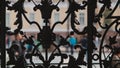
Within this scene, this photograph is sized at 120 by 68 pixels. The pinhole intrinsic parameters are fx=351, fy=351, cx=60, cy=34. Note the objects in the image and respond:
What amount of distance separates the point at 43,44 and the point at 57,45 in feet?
0.30

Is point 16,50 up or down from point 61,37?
down

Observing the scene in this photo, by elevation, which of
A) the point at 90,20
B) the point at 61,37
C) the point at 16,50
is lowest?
Answer: the point at 16,50

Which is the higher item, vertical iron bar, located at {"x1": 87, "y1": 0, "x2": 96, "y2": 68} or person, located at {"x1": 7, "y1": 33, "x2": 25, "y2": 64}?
vertical iron bar, located at {"x1": 87, "y1": 0, "x2": 96, "y2": 68}

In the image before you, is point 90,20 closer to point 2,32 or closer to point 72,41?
point 72,41

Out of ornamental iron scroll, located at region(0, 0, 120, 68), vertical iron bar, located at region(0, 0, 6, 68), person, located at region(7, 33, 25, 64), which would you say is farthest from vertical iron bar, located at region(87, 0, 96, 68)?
vertical iron bar, located at region(0, 0, 6, 68)

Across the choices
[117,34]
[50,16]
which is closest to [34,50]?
[50,16]

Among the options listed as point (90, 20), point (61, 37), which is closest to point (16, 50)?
point (61, 37)

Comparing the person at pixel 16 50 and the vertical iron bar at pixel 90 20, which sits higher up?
the vertical iron bar at pixel 90 20

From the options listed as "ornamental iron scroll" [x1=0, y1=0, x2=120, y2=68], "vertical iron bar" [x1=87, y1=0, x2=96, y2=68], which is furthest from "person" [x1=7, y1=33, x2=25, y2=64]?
"vertical iron bar" [x1=87, y1=0, x2=96, y2=68]

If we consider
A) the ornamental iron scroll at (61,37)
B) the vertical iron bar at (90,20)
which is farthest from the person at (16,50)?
the vertical iron bar at (90,20)

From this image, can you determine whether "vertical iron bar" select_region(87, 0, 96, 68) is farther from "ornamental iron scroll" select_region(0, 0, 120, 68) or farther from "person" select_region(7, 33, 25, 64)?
"person" select_region(7, 33, 25, 64)

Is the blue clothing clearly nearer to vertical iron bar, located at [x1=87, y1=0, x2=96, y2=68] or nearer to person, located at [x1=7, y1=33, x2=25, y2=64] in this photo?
vertical iron bar, located at [x1=87, y1=0, x2=96, y2=68]

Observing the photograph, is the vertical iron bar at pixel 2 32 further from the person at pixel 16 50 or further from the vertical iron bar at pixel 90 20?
the vertical iron bar at pixel 90 20

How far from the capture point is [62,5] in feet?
7.80
